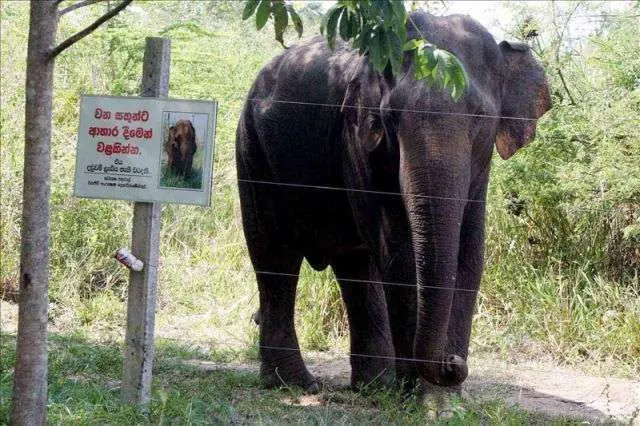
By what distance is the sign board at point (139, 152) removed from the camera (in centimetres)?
592

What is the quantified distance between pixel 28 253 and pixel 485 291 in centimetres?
540

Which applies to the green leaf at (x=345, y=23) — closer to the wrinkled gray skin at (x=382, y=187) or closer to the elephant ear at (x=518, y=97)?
the wrinkled gray skin at (x=382, y=187)

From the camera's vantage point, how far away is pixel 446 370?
5.80 m

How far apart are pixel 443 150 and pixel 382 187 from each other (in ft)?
2.62

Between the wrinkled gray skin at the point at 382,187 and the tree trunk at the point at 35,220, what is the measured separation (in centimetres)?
186

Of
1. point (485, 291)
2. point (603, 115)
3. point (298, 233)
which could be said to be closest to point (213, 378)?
point (298, 233)

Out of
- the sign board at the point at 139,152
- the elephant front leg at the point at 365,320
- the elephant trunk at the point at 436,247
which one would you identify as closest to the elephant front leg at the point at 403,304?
the elephant trunk at the point at 436,247

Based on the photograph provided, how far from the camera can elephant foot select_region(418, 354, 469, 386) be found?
5.78 meters

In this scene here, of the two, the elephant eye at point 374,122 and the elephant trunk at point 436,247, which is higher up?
the elephant eye at point 374,122

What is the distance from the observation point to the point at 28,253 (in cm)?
515

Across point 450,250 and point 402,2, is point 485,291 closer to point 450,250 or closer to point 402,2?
point 450,250

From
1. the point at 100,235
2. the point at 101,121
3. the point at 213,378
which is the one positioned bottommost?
the point at 213,378

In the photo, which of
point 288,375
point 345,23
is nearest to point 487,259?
point 288,375

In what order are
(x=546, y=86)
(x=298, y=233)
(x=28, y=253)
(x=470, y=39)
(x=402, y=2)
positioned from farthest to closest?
(x=298, y=233) → (x=546, y=86) → (x=470, y=39) → (x=28, y=253) → (x=402, y=2)
